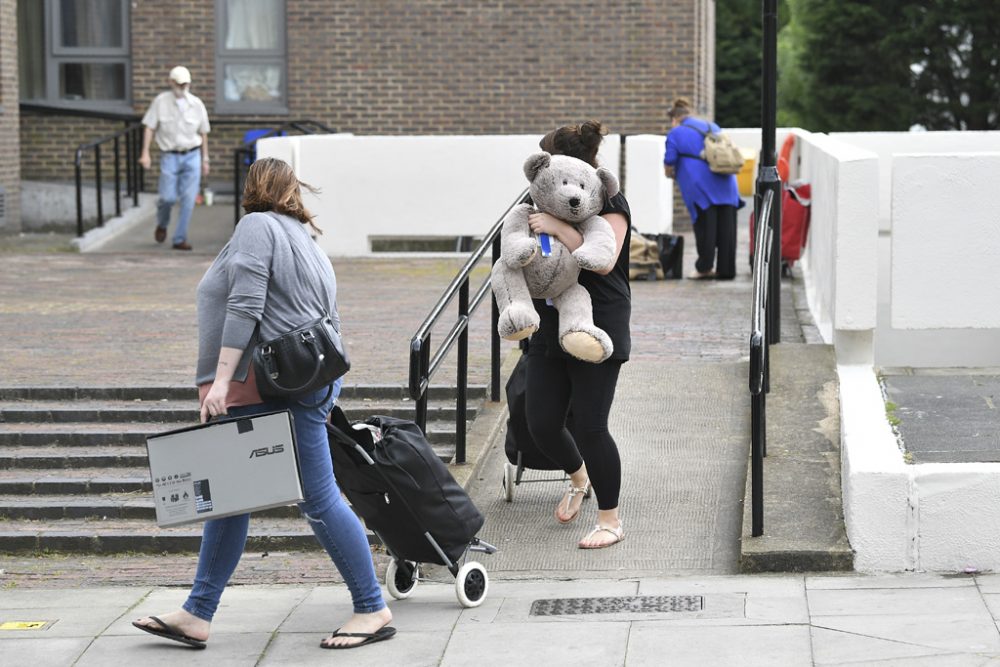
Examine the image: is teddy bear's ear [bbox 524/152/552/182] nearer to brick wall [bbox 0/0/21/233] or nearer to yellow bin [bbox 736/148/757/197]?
yellow bin [bbox 736/148/757/197]

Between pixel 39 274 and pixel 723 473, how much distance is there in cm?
882

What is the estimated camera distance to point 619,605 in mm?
A: 5781

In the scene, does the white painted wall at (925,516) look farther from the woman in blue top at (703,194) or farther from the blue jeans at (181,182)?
the blue jeans at (181,182)

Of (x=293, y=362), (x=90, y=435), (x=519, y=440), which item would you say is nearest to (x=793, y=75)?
(x=90, y=435)

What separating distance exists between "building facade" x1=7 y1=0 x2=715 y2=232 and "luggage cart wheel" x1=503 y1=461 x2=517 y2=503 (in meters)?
12.4

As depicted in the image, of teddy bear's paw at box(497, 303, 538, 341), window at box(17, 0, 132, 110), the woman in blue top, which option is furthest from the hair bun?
window at box(17, 0, 132, 110)

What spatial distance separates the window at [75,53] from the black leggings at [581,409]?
14914mm

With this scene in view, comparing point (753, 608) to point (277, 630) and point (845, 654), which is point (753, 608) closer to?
point (845, 654)

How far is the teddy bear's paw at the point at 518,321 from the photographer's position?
6.08 metres

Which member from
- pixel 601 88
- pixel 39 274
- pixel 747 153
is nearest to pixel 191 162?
pixel 39 274

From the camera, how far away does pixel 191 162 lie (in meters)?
16.4

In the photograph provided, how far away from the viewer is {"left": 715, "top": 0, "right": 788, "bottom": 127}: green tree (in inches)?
1953

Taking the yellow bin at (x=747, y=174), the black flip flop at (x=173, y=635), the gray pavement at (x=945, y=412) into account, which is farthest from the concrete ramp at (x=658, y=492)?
the yellow bin at (x=747, y=174)

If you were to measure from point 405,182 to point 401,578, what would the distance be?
10.2 meters
